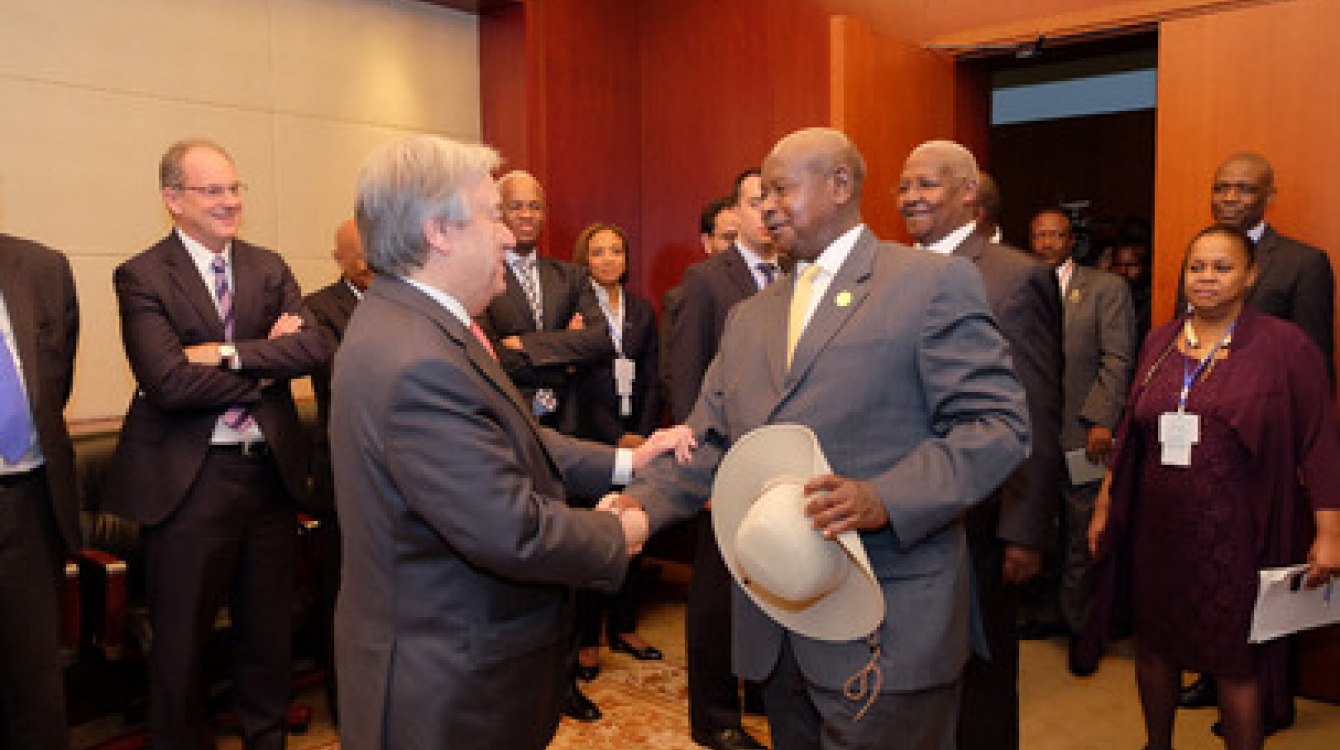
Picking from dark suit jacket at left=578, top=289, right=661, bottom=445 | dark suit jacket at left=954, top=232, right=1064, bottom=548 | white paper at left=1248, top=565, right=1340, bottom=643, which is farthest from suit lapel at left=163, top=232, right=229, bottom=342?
white paper at left=1248, top=565, right=1340, bottom=643

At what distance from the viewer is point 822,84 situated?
5.61 m

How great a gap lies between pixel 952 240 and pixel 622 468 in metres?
1.22

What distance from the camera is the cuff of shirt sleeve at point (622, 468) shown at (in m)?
2.36

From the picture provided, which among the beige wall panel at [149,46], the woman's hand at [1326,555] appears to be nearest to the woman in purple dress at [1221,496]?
the woman's hand at [1326,555]

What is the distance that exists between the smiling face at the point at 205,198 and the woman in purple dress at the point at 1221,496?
9.45ft

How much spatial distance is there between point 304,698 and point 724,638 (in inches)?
69.7

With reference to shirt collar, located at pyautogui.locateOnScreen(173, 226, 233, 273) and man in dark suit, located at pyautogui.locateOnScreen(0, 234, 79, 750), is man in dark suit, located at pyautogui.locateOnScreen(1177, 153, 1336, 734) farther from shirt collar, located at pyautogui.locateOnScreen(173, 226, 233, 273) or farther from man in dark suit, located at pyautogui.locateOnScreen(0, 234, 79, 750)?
man in dark suit, located at pyautogui.locateOnScreen(0, 234, 79, 750)

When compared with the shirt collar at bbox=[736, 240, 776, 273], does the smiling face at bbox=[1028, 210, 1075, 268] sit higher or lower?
higher

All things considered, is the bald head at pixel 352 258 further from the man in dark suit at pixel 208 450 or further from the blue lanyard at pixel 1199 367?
the blue lanyard at pixel 1199 367

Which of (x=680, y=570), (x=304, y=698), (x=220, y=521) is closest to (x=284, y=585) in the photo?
(x=220, y=521)

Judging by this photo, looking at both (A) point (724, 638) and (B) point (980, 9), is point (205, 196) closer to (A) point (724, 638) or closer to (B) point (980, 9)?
(A) point (724, 638)

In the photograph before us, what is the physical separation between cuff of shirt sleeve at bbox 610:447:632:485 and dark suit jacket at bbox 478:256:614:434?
1.47m

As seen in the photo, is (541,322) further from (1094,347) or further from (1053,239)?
(1053,239)

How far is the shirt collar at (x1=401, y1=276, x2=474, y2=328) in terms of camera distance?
181 cm
